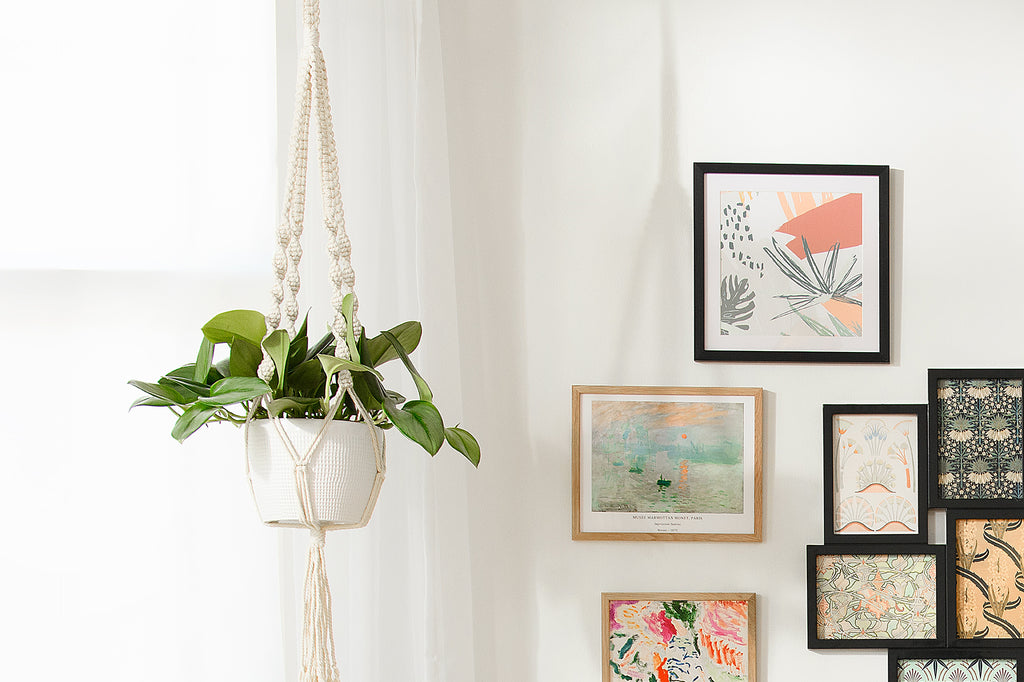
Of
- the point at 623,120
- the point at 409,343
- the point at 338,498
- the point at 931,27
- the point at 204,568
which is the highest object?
the point at 931,27

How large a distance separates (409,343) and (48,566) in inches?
28.1

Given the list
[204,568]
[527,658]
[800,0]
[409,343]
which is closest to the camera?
[409,343]

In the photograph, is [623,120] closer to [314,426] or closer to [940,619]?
[314,426]

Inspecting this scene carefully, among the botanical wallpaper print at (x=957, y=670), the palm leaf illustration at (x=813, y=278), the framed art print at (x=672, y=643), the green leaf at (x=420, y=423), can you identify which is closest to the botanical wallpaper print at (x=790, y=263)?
the palm leaf illustration at (x=813, y=278)

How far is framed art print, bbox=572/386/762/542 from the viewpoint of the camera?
1.60 m

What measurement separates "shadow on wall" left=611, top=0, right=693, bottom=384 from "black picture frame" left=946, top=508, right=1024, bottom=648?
0.62 metres

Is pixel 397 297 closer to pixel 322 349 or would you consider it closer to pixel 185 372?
pixel 322 349

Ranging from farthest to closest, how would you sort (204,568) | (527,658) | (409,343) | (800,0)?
1. (800,0)
2. (527,658)
3. (204,568)
4. (409,343)

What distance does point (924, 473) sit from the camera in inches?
64.2

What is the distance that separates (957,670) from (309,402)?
133 cm

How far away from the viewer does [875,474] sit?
1633 millimetres

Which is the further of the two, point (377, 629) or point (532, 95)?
point (532, 95)

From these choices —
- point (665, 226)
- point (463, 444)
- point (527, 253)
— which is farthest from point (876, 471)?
point (463, 444)

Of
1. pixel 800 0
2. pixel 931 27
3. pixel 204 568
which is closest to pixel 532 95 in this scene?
pixel 800 0
